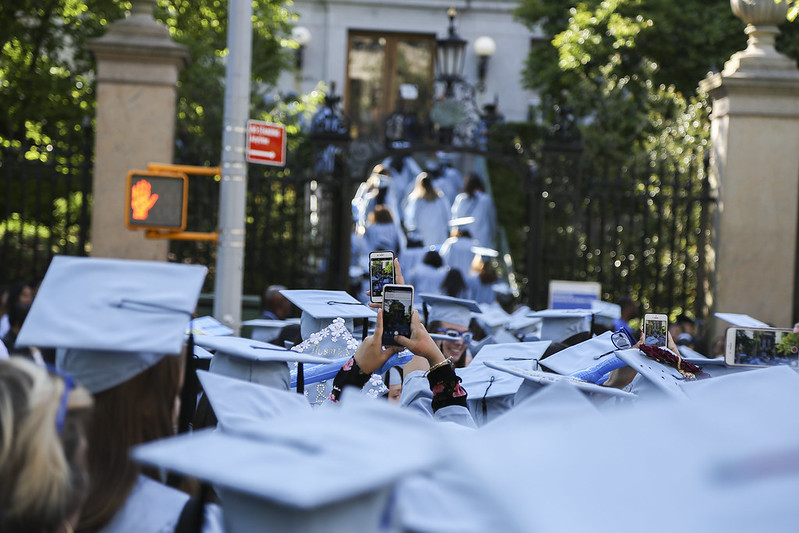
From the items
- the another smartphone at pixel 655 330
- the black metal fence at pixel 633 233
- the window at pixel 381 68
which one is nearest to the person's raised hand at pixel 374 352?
the another smartphone at pixel 655 330

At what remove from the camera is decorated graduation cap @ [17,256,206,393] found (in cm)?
304

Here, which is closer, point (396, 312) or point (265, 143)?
point (396, 312)

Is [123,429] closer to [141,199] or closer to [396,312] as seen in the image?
[396,312]

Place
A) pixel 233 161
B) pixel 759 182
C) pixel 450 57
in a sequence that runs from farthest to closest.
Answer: pixel 450 57, pixel 759 182, pixel 233 161

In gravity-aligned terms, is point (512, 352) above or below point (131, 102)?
below

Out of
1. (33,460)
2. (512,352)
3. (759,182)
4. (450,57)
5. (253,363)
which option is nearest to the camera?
(33,460)

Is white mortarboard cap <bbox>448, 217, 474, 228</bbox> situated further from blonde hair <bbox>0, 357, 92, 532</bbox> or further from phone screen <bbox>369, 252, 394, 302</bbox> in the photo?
blonde hair <bbox>0, 357, 92, 532</bbox>

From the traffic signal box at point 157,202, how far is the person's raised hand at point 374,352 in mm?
4670

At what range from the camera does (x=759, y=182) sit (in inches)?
492

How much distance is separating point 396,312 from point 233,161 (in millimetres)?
5011

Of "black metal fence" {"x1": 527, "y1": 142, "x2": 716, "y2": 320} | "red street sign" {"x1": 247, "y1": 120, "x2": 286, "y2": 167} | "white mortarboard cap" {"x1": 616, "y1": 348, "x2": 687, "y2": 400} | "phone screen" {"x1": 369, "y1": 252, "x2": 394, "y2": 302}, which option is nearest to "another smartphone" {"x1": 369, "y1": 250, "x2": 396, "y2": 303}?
"phone screen" {"x1": 369, "y1": 252, "x2": 394, "y2": 302}

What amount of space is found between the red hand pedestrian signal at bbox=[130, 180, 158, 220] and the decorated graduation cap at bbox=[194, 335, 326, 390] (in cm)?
483

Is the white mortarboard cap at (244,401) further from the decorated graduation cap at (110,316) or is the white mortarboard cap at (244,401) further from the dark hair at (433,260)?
the dark hair at (433,260)

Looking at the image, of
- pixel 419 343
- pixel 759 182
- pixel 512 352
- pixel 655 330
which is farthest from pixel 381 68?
pixel 419 343
